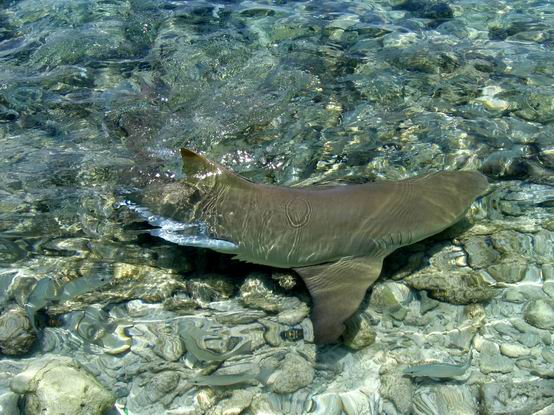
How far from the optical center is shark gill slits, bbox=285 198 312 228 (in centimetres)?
445

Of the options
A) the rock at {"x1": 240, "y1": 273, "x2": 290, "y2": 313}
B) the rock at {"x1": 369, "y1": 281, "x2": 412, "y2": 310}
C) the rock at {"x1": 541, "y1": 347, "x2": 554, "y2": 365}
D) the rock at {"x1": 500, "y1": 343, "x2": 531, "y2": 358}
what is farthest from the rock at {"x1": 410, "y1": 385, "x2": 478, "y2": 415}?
the rock at {"x1": 240, "y1": 273, "x2": 290, "y2": 313}

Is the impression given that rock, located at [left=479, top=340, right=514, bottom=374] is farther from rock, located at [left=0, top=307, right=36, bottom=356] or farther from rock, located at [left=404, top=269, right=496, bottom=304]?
rock, located at [left=0, top=307, right=36, bottom=356]

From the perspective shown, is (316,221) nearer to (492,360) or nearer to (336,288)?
(336,288)

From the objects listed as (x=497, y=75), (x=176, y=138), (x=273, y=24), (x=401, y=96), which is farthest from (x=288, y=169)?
(x=273, y=24)

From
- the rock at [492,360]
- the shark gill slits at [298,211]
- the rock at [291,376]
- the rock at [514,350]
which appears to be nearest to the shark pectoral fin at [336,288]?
the rock at [291,376]

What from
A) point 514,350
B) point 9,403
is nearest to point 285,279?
point 514,350

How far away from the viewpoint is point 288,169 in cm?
575

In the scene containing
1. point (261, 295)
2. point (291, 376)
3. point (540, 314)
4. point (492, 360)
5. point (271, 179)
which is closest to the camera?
point (291, 376)

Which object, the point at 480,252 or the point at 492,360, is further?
the point at 480,252

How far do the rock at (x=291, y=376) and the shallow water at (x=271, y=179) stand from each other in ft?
0.04

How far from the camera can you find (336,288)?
4250mm

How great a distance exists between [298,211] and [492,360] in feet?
6.12

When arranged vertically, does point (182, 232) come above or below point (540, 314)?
above

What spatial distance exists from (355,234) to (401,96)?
306cm
